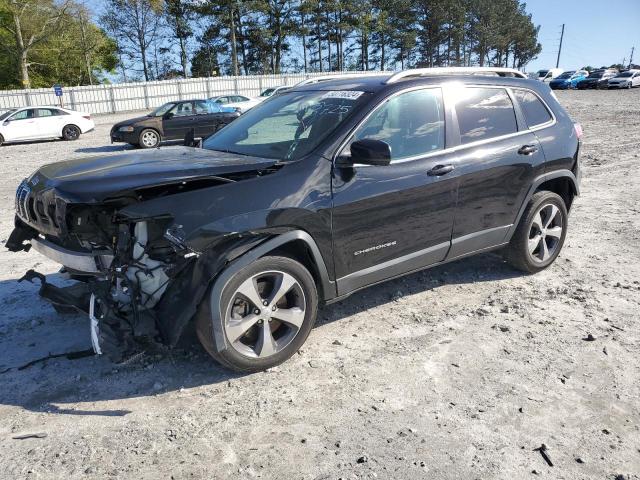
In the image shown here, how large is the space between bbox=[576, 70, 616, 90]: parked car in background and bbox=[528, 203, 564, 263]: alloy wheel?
51.0 metres

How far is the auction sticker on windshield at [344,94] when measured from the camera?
13.2 feet

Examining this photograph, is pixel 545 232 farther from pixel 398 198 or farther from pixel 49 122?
pixel 49 122

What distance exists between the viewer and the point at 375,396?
10.6 feet

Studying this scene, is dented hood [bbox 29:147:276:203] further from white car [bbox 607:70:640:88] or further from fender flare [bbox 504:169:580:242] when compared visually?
white car [bbox 607:70:640:88]

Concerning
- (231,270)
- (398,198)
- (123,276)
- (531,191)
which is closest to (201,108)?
(531,191)

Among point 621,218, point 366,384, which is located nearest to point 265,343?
point 366,384

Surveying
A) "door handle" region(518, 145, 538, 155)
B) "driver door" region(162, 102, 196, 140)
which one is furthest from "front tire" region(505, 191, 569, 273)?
"driver door" region(162, 102, 196, 140)

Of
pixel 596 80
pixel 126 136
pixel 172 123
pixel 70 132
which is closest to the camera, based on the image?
pixel 126 136

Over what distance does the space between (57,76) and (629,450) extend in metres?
58.4

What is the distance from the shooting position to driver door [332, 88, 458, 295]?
12.1 feet

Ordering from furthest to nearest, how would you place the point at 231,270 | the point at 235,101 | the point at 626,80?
the point at 626,80
the point at 235,101
the point at 231,270

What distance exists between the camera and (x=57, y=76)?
51.6 metres

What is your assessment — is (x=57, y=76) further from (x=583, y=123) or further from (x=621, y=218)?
(x=621, y=218)

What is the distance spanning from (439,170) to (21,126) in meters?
20.4
